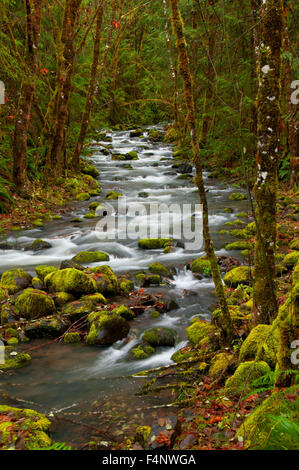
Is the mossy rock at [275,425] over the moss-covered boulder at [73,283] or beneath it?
over

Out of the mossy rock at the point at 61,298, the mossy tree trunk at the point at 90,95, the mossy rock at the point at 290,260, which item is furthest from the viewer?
the mossy tree trunk at the point at 90,95

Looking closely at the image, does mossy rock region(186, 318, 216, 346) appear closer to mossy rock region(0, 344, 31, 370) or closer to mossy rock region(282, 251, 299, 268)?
mossy rock region(0, 344, 31, 370)

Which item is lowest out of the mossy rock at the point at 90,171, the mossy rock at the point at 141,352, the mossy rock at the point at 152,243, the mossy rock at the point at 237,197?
the mossy rock at the point at 141,352

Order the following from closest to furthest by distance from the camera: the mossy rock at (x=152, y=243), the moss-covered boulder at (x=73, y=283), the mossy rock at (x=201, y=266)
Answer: the moss-covered boulder at (x=73, y=283) → the mossy rock at (x=201, y=266) → the mossy rock at (x=152, y=243)

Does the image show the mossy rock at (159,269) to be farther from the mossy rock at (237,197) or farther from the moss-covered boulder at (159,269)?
the mossy rock at (237,197)

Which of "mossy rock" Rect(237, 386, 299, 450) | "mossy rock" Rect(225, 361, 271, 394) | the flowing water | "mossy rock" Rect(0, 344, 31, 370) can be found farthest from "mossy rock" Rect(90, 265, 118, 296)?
"mossy rock" Rect(237, 386, 299, 450)

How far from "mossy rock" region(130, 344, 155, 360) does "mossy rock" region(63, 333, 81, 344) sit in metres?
0.79

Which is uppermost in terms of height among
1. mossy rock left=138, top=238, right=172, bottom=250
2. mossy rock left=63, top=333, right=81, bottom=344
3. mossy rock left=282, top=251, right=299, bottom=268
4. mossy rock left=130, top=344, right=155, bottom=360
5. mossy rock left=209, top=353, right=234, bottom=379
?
mossy rock left=282, top=251, right=299, bottom=268

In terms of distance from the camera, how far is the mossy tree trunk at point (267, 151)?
3.09m

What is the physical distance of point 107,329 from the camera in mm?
4750

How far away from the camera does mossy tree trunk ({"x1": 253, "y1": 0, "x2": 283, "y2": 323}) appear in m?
3.09

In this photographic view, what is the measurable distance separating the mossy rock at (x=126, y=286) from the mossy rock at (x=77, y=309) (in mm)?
936

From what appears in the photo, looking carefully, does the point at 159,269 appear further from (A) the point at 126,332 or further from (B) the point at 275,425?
(B) the point at 275,425

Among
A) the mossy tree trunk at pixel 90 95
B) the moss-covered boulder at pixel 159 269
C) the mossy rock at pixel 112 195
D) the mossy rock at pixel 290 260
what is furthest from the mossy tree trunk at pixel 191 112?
the mossy tree trunk at pixel 90 95
